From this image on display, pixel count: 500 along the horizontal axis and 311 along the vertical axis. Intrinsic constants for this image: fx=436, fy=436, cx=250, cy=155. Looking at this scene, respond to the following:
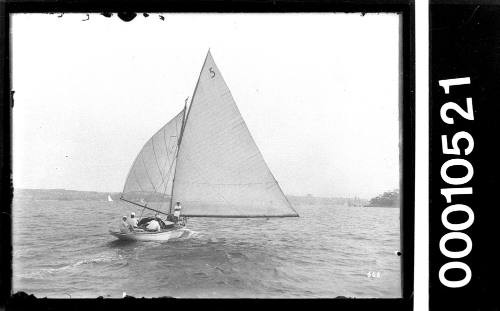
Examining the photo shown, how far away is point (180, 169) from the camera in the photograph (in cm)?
210

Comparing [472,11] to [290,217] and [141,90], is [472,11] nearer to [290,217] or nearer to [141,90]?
[290,217]

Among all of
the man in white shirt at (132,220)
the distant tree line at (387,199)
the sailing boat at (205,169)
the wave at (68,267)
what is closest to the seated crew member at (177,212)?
the sailing boat at (205,169)

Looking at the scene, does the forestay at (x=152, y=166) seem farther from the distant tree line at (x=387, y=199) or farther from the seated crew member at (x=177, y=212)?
the distant tree line at (x=387, y=199)

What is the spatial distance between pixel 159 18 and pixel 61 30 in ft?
1.43

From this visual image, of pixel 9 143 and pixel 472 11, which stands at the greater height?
pixel 472 11

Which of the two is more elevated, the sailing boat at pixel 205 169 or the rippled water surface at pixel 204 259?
the sailing boat at pixel 205 169

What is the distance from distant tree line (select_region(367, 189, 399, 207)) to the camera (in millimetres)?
1901

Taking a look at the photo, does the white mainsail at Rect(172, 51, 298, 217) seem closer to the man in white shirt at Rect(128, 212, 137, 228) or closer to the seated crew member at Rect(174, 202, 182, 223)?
the seated crew member at Rect(174, 202, 182, 223)

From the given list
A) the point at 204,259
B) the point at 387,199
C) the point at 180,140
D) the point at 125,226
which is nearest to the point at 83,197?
the point at 125,226

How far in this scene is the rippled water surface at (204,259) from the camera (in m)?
1.88

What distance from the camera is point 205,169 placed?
2.11 m

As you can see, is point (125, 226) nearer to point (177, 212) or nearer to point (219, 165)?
point (177, 212)

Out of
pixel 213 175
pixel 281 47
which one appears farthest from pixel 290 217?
pixel 281 47

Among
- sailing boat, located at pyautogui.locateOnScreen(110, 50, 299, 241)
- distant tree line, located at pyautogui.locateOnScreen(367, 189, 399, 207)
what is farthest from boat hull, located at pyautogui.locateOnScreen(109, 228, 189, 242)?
distant tree line, located at pyautogui.locateOnScreen(367, 189, 399, 207)
